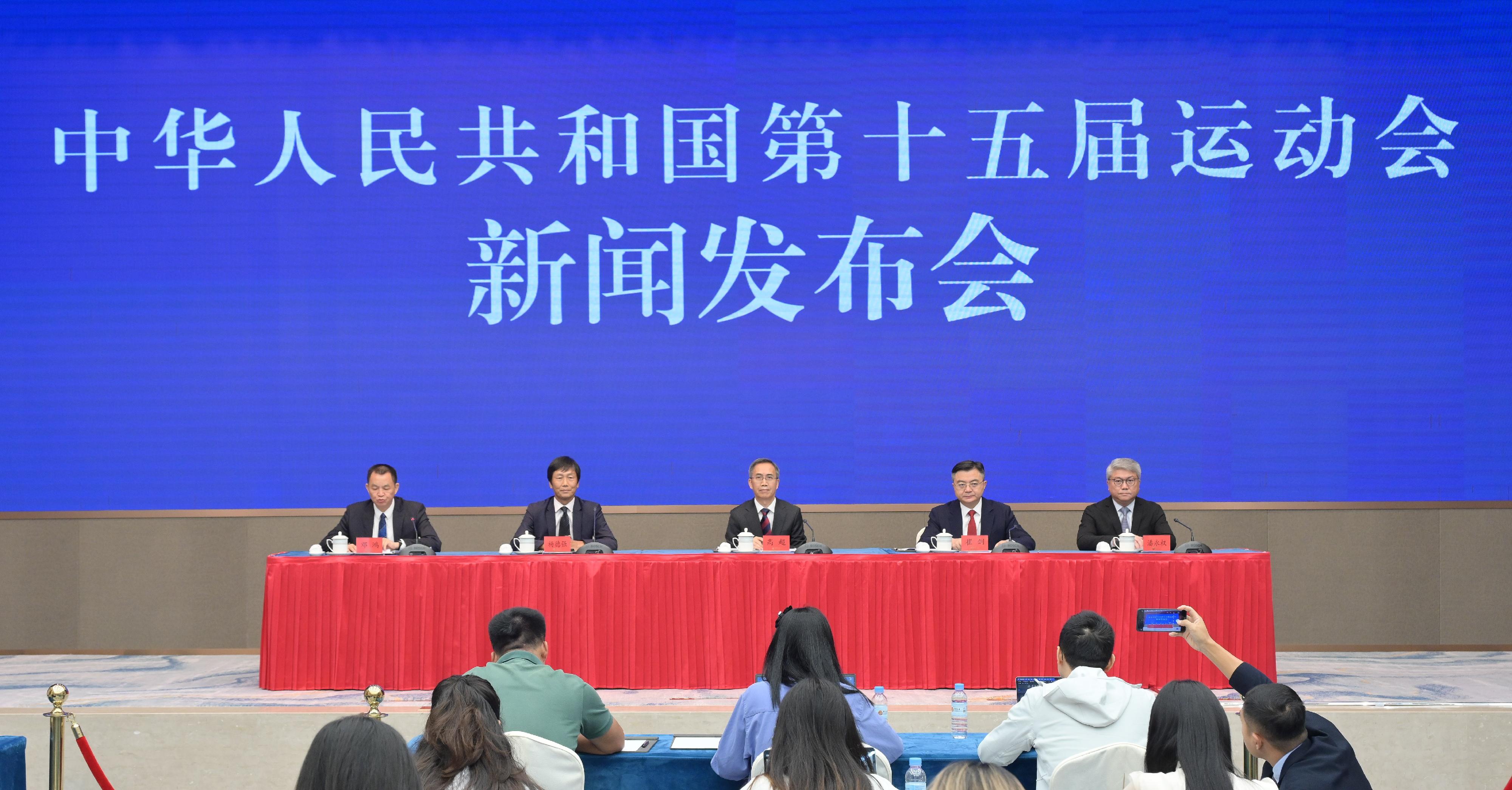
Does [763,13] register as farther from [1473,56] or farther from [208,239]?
[1473,56]

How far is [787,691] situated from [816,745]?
0.58m

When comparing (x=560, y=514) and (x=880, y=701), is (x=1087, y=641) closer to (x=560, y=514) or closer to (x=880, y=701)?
(x=880, y=701)

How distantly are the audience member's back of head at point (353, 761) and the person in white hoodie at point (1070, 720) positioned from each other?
138 cm

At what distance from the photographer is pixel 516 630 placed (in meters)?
3.13

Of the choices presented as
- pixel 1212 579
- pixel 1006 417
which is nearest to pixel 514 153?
pixel 1006 417

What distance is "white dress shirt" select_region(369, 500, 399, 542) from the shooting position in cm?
556

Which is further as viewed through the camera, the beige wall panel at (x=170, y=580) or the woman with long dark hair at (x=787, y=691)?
the beige wall panel at (x=170, y=580)

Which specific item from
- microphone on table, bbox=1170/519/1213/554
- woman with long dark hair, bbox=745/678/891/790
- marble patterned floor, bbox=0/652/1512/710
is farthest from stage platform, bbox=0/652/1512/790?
woman with long dark hair, bbox=745/678/891/790

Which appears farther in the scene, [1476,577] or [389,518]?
[1476,577]

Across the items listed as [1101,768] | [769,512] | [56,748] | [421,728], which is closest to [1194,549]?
[769,512]

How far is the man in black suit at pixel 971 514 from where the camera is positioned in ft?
17.9

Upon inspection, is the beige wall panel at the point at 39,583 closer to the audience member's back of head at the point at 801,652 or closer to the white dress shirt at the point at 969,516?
the white dress shirt at the point at 969,516

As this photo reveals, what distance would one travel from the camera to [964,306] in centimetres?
635

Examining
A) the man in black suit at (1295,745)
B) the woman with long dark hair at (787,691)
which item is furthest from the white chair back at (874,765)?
the man in black suit at (1295,745)
